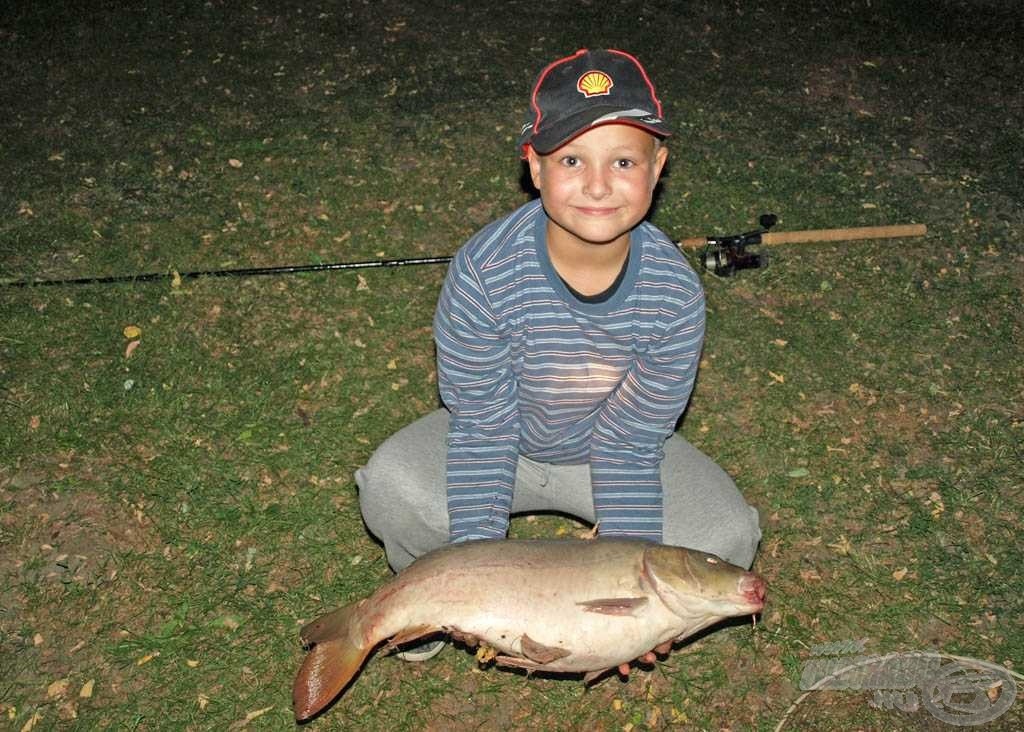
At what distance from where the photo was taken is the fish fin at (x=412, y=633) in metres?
2.37

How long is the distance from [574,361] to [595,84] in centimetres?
80

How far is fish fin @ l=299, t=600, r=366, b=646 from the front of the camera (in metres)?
2.49

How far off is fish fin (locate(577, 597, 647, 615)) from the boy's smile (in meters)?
0.93

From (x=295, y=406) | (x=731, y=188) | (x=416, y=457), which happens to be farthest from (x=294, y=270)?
(x=731, y=188)

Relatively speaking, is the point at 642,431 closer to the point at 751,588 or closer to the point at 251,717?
the point at 751,588

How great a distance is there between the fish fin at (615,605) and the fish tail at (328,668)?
23.9 inches

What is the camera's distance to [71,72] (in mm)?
6348

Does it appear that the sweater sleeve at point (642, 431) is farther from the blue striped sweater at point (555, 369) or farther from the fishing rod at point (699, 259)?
the fishing rod at point (699, 259)

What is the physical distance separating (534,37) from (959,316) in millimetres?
3816

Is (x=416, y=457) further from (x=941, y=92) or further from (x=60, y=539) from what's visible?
(x=941, y=92)

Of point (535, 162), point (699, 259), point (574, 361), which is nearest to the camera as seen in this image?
point (535, 162)

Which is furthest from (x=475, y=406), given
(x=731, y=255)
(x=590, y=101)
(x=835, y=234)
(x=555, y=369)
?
(x=835, y=234)

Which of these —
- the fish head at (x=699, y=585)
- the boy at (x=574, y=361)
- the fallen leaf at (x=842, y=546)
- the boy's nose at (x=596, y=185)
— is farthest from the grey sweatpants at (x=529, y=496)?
the boy's nose at (x=596, y=185)

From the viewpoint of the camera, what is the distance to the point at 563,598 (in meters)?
2.30
